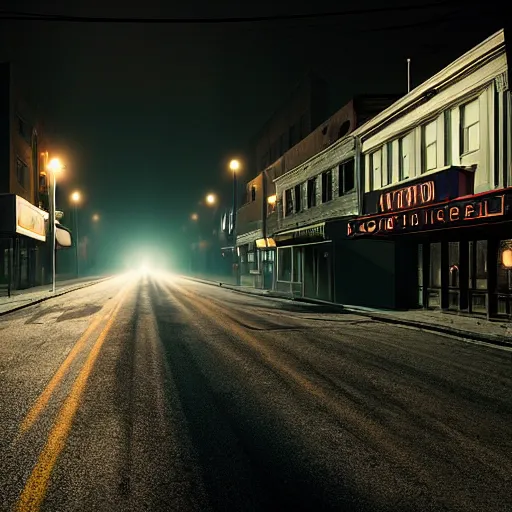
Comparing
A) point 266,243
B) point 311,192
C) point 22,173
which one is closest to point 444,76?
point 311,192

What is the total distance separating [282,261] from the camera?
3366 cm

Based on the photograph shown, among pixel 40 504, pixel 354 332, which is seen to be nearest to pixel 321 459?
pixel 40 504

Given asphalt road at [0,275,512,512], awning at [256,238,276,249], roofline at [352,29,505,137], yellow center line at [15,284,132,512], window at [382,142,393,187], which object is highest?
roofline at [352,29,505,137]

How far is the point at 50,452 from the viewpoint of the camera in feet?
15.0

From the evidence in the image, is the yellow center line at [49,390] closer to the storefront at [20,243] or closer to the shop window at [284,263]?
the storefront at [20,243]

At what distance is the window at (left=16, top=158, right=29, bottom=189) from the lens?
3422cm

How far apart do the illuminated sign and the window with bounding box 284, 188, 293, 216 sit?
1429 cm

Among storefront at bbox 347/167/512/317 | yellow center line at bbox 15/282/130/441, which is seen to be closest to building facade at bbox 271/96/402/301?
storefront at bbox 347/167/512/317

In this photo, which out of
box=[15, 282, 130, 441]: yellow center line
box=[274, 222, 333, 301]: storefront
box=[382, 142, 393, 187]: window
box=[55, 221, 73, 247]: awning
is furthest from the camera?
box=[55, 221, 73, 247]: awning

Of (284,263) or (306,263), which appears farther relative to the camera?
(284,263)

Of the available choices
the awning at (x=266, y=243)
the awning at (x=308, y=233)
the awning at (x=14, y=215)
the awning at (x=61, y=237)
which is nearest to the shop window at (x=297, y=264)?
the awning at (x=308, y=233)

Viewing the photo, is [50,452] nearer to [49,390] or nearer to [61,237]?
[49,390]

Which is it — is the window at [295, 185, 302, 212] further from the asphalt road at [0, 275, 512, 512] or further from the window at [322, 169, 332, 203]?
the asphalt road at [0, 275, 512, 512]

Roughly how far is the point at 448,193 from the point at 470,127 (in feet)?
7.51
